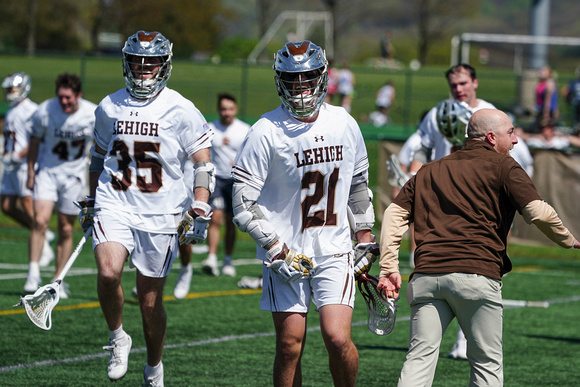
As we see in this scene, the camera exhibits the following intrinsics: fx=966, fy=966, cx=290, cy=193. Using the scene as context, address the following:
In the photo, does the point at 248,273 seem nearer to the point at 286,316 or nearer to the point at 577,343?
the point at 577,343

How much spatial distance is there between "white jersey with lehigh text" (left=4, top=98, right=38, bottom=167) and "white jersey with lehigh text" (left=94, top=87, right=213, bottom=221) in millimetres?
6291

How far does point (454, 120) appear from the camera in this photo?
7.66 meters

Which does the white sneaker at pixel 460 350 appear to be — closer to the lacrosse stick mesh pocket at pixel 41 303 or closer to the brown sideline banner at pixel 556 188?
the lacrosse stick mesh pocket at pixel 41 303

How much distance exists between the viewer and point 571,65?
199 feet

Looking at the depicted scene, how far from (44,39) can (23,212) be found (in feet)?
166

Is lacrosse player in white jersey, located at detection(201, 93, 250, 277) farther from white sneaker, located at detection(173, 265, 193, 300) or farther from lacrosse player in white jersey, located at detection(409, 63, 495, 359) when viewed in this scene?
lacrosse player in white jersey, located at detection(409, 63, 495, 359)

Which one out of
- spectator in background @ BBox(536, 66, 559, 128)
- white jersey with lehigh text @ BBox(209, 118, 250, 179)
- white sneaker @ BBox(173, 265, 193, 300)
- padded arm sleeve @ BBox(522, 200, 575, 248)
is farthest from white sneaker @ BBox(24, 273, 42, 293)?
spectator in background @ BBox(536, 66, 559, 128)

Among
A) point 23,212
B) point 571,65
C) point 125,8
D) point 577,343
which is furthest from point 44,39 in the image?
point 577,343

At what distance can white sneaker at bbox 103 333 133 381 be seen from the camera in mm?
6160

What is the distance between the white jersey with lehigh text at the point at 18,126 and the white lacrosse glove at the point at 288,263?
7.73 metres

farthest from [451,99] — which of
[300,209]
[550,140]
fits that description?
[550,140]

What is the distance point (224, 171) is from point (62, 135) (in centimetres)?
288

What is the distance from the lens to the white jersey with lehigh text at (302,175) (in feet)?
17.5

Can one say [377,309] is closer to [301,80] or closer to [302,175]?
[302,175]
